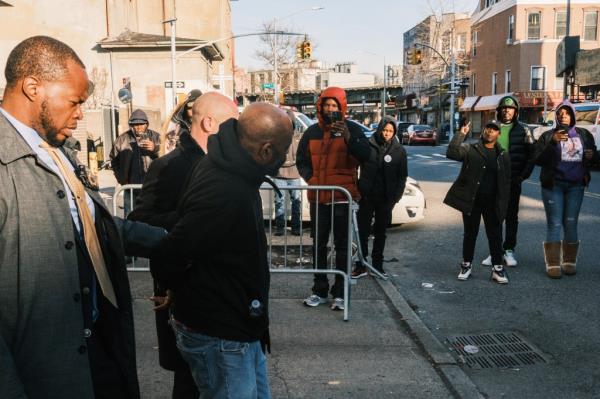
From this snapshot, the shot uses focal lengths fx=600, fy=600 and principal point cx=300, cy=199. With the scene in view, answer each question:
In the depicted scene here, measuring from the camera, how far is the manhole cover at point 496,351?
4812 mm

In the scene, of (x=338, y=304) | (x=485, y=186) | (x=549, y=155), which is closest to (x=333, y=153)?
(x=338, y=304)

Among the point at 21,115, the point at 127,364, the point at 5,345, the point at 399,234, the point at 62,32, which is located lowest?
the point at 399,234

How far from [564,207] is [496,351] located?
9.98ft

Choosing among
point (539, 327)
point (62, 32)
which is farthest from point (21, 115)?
point (62, 32)

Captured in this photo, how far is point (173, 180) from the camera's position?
3328 millimetres

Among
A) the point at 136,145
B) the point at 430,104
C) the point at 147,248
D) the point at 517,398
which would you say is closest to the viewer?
the point at 147,248

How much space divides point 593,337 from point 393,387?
2.23m

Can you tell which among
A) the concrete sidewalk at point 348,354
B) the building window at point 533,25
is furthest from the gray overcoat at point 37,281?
the building window at point 533,25

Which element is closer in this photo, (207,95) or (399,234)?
(207,95)

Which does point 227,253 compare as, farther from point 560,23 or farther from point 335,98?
point 560,23

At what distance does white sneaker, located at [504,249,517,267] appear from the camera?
309 inches

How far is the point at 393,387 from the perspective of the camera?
427cm

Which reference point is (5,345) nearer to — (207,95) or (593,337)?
(207,95)

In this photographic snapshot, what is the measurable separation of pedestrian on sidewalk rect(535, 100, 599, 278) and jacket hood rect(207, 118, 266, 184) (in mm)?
5586
